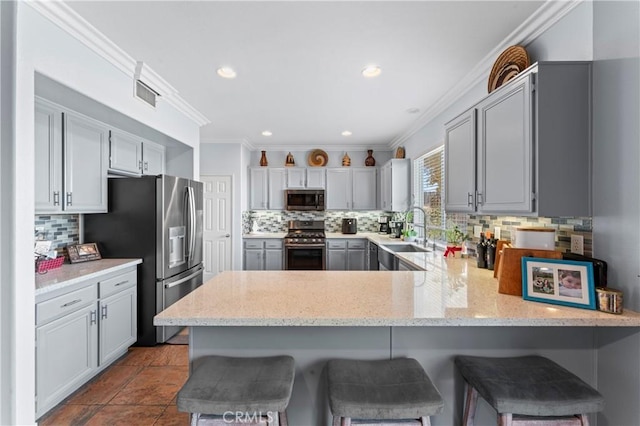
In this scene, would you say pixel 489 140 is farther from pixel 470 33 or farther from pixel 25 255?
pixel 25 255

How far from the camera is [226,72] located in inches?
104

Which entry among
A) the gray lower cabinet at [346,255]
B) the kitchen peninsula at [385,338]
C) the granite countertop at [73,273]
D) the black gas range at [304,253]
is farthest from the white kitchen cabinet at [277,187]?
the kitchen peninsula at [385,338]

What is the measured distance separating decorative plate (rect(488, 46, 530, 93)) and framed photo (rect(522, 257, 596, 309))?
1.27 metres

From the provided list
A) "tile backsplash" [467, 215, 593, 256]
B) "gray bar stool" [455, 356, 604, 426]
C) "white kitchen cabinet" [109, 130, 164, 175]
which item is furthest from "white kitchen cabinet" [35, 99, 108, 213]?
"tile backsplash" [467, 215, 593, 256]

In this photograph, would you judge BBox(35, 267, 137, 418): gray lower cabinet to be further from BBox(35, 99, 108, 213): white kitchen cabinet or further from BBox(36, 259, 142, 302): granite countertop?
BBox(35, 99, 108, 213): white kitchen cabinet

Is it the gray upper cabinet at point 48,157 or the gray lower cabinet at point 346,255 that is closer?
the gray upper cabinet at point 48,157

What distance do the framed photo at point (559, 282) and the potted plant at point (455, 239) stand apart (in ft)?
4.50

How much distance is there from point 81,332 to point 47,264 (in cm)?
59

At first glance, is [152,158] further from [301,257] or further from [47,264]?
[301,257]

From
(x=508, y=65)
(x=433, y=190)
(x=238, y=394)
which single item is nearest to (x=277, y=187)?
(x=433, y=190)

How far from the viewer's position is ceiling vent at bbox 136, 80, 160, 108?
270cm

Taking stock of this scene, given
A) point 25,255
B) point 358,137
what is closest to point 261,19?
point 25,255

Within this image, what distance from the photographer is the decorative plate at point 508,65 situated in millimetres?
1943

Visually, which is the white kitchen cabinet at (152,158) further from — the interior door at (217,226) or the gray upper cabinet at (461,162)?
the gray upper cabinet at (461,162)
